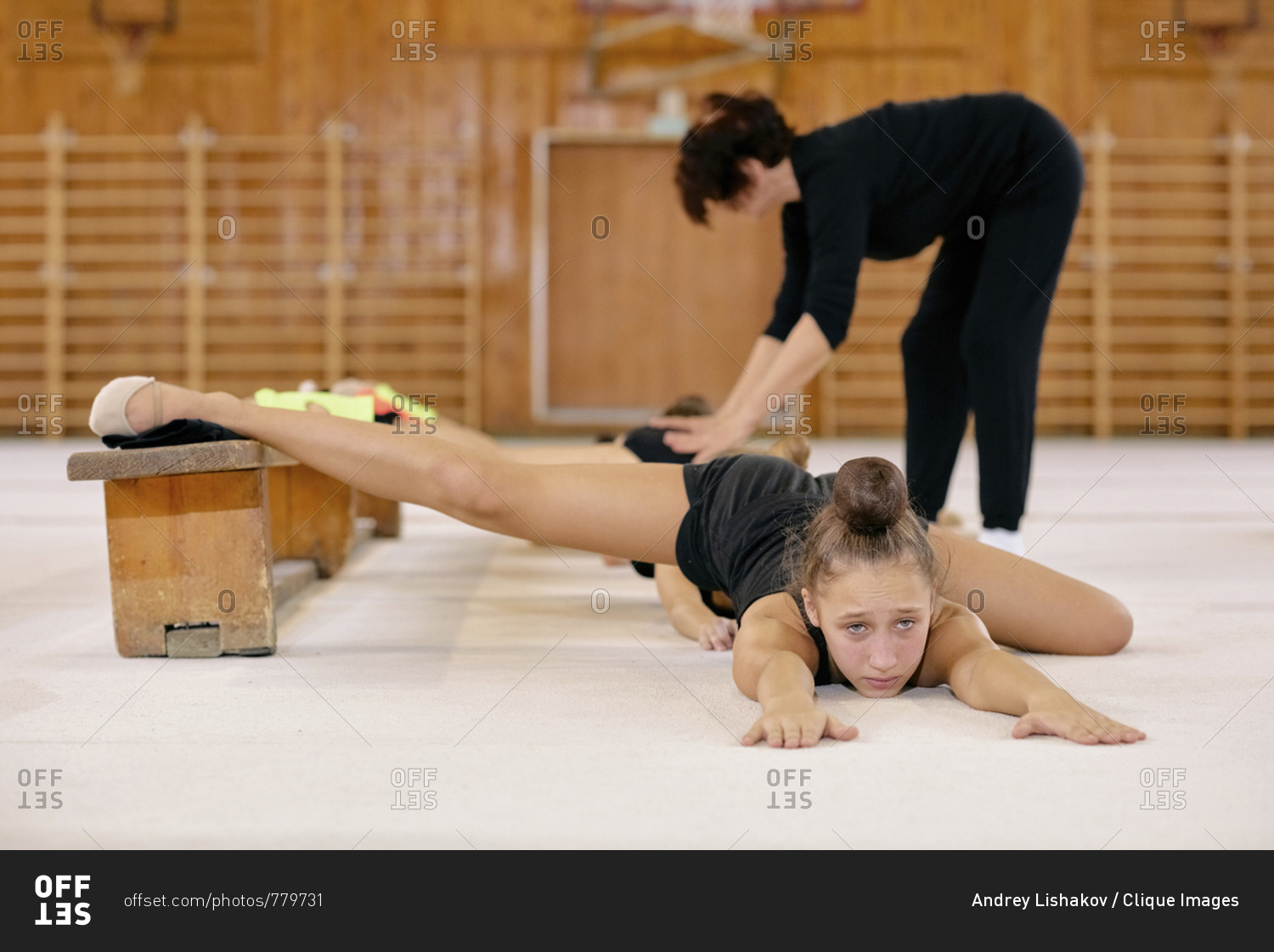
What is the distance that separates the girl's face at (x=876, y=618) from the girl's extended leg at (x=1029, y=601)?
0.70 feet

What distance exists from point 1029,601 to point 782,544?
345 millimetres

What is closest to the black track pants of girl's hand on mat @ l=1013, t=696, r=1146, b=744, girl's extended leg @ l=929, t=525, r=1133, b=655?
girl's extended leg @ l=929, t=525, r=1133, b=655

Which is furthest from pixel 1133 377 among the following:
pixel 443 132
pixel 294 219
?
pixel 294 219

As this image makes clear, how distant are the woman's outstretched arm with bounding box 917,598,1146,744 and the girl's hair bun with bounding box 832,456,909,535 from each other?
187 mm

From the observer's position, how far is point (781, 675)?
120 centimetres

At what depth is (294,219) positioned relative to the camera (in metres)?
6.45

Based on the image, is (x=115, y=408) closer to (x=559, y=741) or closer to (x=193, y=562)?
(x=193, y=562)

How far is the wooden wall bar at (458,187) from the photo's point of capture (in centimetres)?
638

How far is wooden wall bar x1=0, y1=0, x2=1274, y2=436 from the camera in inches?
251

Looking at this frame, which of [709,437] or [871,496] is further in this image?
[709,437]

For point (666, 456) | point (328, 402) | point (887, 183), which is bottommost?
point (666, 456)

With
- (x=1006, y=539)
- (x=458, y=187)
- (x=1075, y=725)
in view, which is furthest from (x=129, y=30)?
(x=1075, y=725)

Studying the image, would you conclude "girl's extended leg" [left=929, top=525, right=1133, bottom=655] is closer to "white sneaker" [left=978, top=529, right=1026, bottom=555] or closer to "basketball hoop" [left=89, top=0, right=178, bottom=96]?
"white sneaker" [left=978, top=529, right=1026, bottom=555]

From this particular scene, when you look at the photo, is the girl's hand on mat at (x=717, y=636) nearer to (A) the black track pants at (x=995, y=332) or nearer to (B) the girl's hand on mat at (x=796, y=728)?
(B) the girl's hand on mat at (x=796, y=728)
